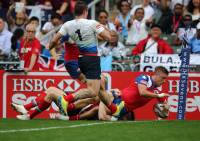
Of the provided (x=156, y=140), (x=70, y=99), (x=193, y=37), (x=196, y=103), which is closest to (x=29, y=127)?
(x=70, y=99)

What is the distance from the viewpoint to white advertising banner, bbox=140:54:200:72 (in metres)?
10.5

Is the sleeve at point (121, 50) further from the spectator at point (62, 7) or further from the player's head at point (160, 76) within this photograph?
the player's head at point (160, 76)

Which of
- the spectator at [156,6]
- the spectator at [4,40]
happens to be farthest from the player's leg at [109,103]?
the spectator at [156,6]

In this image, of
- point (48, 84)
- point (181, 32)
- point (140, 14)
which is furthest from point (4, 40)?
point (181, 32)

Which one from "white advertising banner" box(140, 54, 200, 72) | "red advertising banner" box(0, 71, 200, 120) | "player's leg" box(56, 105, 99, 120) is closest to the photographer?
"player's leg" box(56, 105, 99, 120)

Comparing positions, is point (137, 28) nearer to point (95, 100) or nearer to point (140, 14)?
point (140, 14)

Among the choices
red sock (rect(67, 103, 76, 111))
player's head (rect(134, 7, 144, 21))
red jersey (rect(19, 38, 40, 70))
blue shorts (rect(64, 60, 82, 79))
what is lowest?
red sock (rect(67, 103, 76, 111))

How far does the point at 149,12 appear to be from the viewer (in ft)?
44.2

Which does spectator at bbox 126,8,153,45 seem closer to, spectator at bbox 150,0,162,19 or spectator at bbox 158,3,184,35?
spectator at bbox 158,3,184,35

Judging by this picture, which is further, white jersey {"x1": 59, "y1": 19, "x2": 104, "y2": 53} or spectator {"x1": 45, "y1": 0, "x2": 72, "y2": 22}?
spectator {"x1": 45, "y1": 0, "x2": 72, "y2": 22}

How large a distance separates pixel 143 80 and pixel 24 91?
3.62m

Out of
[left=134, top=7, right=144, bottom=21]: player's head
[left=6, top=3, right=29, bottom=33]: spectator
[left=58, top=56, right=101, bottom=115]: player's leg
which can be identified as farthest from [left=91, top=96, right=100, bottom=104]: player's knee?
[left=6, top=3, right=29, bottom=33]: spectator

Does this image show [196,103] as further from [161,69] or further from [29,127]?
[29,127]

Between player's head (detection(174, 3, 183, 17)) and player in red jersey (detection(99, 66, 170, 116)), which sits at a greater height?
player's head (detection(174, 3, 183, 17))
